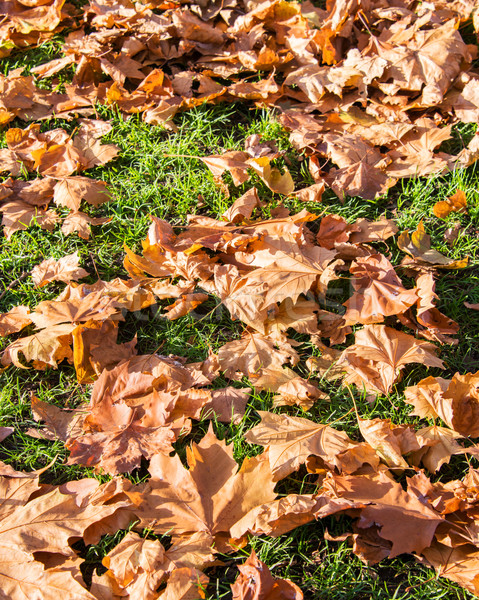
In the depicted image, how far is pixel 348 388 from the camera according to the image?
216cm

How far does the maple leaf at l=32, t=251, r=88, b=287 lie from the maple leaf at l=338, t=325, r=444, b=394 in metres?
1.28

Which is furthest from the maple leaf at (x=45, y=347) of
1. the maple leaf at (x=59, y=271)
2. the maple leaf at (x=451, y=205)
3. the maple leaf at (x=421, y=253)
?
the maple leaf at (x=451, y=205)

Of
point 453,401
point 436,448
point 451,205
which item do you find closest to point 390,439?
point 436,448

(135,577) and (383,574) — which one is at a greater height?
(135,577)

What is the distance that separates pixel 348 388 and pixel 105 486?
0.98 metres

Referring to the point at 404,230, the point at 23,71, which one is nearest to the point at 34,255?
the point at 23,71

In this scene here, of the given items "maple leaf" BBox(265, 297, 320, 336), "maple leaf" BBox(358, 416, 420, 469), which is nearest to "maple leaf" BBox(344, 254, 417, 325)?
"maple leaf" BBox(265, 297, 320, 336)

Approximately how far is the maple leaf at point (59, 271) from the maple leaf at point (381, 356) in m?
1.28

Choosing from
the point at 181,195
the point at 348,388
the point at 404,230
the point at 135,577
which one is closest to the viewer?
the point at 135,577

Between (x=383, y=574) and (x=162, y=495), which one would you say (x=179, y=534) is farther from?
(x=383, y=574)

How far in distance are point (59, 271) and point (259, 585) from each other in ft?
5.50

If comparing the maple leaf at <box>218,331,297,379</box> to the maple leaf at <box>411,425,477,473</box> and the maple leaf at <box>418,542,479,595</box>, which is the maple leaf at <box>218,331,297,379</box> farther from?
the maple leaf at <box>418,542,479,595</box>

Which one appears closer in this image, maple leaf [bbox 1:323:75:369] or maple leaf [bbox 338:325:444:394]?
maple leaf [bbox 338:325:444:394]

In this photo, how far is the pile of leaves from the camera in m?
1.75
